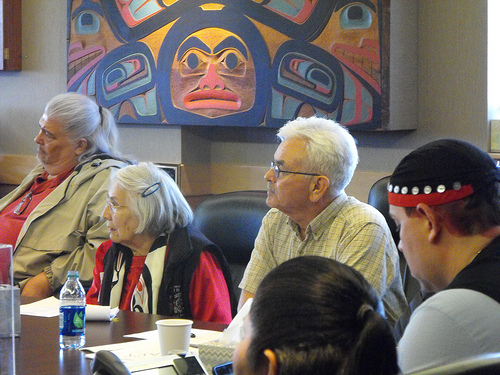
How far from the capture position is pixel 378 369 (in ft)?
2.63

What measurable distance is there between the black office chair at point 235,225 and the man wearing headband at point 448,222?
1.26m

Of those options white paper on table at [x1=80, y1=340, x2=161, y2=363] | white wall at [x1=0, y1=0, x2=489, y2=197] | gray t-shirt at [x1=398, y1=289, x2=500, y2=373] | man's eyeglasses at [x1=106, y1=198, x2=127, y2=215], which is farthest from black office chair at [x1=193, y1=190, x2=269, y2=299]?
gray t-shirt at [x1=398, y1=289, x2=500, y2=373]

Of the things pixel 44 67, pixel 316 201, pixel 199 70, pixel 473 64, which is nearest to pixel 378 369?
pixel 316 201

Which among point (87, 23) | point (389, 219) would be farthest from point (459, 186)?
point (87, 23)

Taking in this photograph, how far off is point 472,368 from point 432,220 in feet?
2.12

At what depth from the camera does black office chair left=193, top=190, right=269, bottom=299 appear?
270 cm

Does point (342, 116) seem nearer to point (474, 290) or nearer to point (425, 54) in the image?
point (425, 54)

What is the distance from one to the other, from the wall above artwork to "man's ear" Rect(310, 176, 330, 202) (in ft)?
3.70

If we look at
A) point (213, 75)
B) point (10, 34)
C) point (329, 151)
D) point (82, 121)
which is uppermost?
point (10, 34)

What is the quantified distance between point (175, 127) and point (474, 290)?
3085 mm

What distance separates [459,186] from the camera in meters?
1.37

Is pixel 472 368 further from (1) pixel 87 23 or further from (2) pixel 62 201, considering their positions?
(1) pixel 87 23

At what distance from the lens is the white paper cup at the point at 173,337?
1.76 m

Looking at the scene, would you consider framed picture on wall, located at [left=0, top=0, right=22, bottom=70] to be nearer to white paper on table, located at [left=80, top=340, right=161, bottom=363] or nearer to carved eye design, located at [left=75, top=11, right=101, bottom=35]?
carved eye design, located at [left=75, top=11, right=101, bottom=35]
